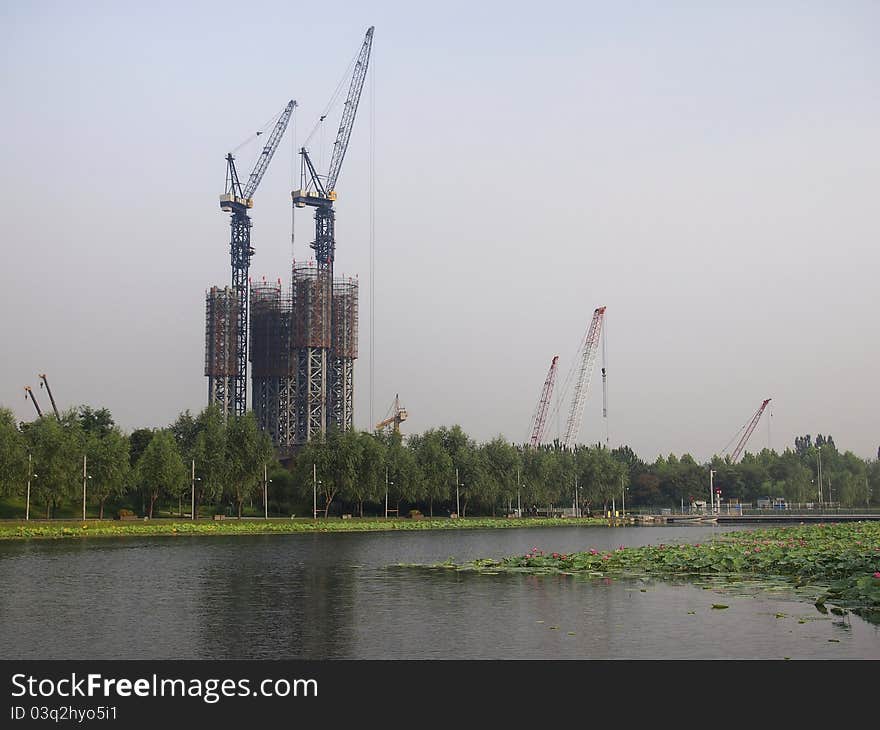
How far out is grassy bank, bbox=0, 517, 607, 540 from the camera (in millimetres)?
110194

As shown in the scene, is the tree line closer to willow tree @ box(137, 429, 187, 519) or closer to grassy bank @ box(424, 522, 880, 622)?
willow tree @ box(137, 429, 187, 519)

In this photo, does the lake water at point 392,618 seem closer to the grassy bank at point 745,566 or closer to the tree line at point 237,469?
the grassy bank at point 745,566

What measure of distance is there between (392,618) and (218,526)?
9768 centimetres

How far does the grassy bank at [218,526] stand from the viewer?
4338 inches

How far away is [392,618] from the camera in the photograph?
37469 millimetres

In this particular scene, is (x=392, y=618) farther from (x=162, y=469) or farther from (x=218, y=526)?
(x=162, y=469)

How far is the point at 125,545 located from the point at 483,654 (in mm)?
71806

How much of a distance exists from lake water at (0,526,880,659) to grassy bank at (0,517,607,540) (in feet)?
172

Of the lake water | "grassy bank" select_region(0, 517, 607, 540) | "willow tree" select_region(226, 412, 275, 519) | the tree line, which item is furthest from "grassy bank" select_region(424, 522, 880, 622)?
"willow tree" select_region(226, 412, 275, 519)

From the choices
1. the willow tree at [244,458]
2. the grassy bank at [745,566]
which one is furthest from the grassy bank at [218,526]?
the grassy bank at [745,566]

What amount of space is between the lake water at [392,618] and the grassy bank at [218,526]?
5241 centimetres
